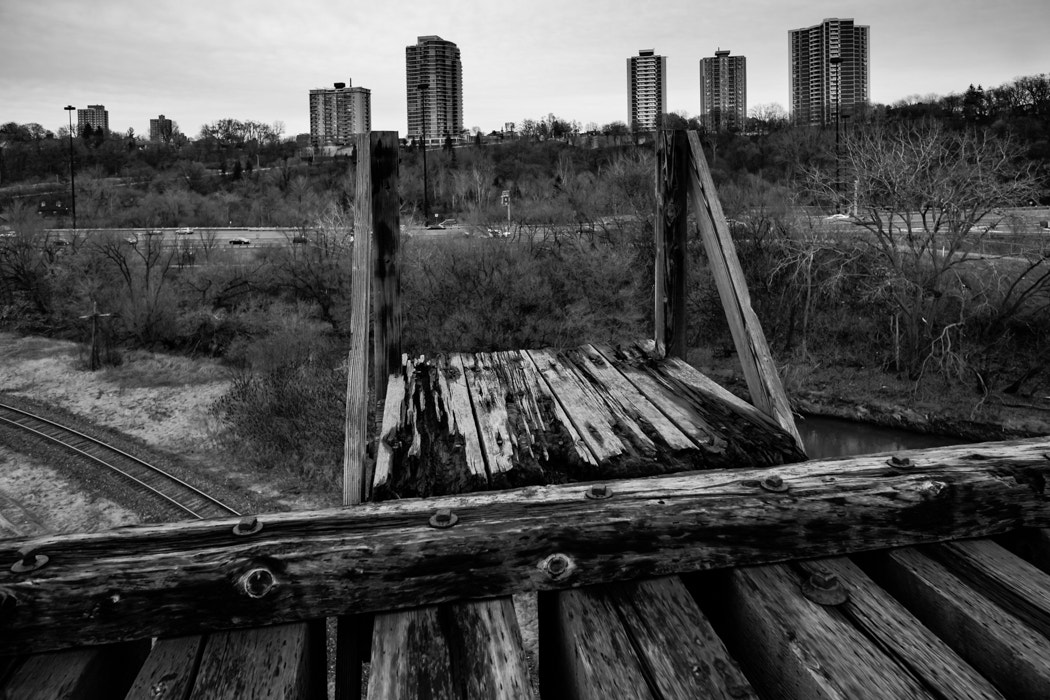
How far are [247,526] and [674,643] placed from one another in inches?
41.8

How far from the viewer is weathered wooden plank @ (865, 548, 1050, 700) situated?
5.12ft

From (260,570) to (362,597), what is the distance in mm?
241

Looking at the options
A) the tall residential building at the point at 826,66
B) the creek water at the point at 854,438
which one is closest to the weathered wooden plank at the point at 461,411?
the creek water at the point at 854,438

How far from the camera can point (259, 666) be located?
1604 mm

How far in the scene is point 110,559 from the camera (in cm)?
173

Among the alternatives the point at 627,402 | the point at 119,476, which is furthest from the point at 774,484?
the point at 119,476

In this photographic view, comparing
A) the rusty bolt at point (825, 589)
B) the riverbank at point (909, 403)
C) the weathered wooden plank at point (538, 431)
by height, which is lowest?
the riverbank at point (909, 403)

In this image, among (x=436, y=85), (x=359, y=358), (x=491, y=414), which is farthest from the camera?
(x=436, y=85)

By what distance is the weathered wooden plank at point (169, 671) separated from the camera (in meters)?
1.51

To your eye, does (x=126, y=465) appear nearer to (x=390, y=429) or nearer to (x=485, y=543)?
(x=390, y=429)

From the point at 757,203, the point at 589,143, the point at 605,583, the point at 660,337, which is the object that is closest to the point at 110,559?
the point at 605,583

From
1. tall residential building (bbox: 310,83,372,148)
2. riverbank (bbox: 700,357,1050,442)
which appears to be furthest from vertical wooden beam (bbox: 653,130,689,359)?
tall residential building (bbox: 310,83,372,148)

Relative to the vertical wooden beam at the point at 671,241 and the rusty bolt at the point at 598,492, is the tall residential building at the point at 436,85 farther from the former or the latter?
the rusty bolt at the point at 598,492

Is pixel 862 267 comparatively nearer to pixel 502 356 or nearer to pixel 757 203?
pixel 757 203
